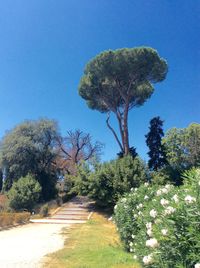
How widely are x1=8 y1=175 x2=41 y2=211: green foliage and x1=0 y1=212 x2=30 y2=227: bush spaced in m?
4.45

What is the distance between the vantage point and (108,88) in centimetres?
2225

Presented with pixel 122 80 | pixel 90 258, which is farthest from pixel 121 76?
pixel 90 258

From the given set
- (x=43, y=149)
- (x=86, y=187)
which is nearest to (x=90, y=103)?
(x=43, y=149)

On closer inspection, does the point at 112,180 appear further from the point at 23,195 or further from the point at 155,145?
the point at 155,145

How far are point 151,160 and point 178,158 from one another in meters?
5.93

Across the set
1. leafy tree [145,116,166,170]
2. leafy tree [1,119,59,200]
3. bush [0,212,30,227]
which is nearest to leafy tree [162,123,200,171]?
leafy tree [145,116,166,170]

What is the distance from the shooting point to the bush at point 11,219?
43.0ft

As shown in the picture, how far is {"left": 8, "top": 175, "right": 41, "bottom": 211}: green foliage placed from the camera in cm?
1977

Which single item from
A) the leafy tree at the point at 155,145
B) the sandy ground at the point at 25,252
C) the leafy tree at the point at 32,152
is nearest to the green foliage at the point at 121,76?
the leafy tree at the point at 155,145

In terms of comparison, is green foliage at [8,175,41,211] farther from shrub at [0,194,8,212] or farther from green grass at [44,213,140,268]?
green grass at [44,213,140,268]

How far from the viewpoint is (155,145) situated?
25062 mm

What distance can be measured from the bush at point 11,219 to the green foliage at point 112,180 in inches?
189

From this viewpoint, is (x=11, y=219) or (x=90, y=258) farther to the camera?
(x=11, y=219)

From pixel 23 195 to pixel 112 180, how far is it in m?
7.25
